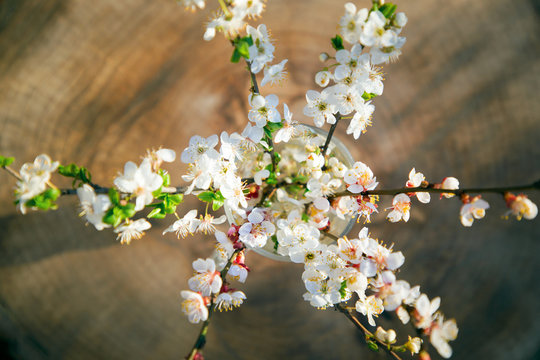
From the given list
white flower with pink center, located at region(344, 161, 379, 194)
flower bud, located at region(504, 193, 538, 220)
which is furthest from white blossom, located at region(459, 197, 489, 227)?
white flower with pink center, located at region(344, 161, 379, 194)

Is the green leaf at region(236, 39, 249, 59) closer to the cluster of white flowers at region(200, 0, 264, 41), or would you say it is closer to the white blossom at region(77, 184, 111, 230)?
the cluster of white flowers at region(200, 0, 264, 41)

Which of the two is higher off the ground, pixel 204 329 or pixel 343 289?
pixel 343 289

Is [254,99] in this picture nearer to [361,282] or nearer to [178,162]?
[361,282]

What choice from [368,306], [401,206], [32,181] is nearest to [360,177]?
[401,206]

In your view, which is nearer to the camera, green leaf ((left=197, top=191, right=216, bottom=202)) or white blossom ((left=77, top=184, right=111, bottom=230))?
white blossom ((left=77, top=184, right=111, bottom=230))

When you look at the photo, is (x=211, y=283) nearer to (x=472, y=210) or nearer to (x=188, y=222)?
(x=188, y=222)

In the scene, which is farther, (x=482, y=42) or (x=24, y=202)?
(x=482, y=42)

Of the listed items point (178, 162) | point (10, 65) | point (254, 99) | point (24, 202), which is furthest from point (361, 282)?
point (10, 65)
